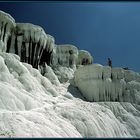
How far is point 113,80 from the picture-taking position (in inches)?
1336

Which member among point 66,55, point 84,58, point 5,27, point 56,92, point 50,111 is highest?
point 5,27

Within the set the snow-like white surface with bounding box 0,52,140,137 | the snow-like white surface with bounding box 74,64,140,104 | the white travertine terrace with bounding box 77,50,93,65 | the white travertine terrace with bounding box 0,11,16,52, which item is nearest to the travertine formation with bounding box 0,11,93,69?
the white travertine terrace with bounding box 0,11,16,52

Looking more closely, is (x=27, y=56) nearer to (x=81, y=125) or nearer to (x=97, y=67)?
(x=97, y=67)

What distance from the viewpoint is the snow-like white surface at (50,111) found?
18.5 m

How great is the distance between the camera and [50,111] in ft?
76.9

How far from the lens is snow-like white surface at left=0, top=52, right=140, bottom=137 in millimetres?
18547

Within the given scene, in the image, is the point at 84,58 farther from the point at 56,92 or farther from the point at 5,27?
the point at 56,92

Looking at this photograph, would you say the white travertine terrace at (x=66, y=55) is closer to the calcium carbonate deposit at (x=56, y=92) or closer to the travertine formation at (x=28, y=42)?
the calcium carbonate deposit at (x=56, y=92)

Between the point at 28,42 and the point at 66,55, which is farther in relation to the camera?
the point at 66,55

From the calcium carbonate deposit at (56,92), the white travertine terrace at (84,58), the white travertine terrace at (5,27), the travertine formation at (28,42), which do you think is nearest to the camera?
the calcium carbonate deposit at (56,92)

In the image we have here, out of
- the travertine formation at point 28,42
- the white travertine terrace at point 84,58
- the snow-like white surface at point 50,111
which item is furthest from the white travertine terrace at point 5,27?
the white travertine terrace at point 84,58

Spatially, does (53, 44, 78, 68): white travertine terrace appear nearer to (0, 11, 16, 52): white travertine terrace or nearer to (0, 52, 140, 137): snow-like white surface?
(0, 52, 140, 137): snow-like white surface

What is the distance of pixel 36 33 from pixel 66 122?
52.1ft

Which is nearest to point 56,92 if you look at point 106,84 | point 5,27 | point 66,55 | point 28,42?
point 106,84
